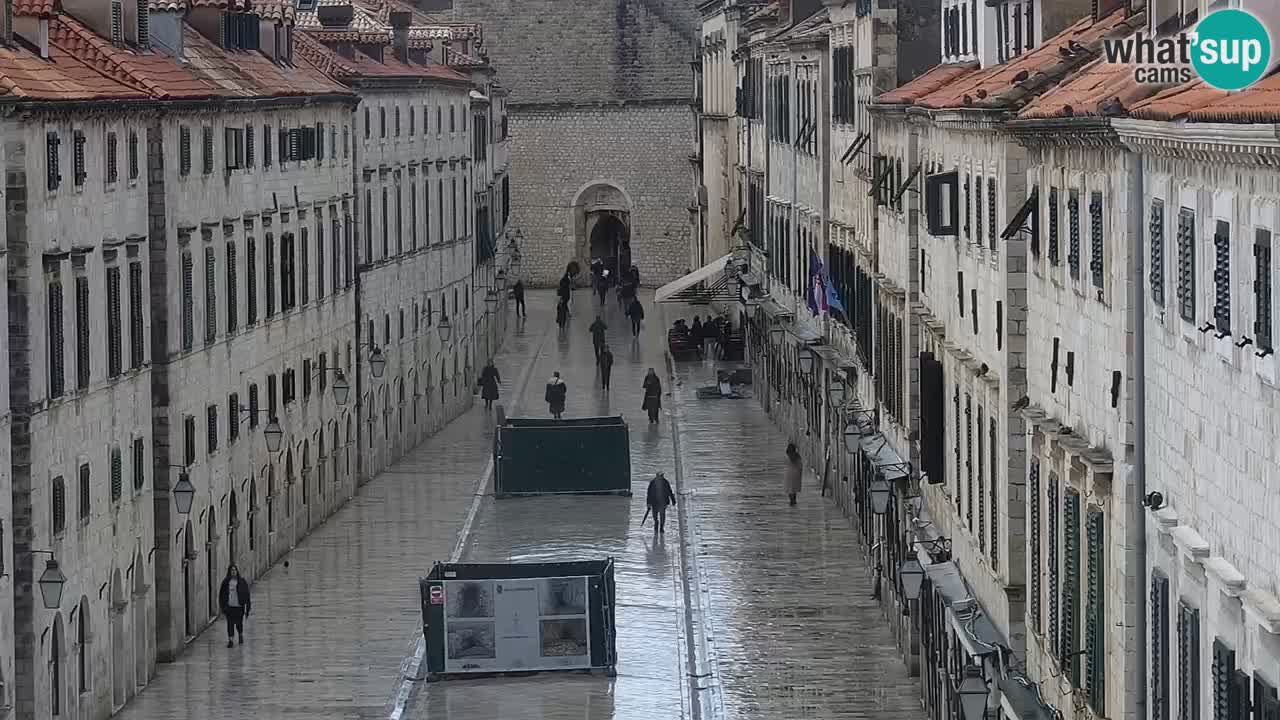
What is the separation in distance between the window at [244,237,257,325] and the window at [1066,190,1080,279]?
23.9 meters

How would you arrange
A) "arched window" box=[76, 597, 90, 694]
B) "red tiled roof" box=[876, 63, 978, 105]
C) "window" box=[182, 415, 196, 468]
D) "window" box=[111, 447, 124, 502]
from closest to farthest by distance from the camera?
"arched window" box=[76, 597, 90, 694]
"window" box=[111, 447, 124, 502]
"red tiled roof" box=[876, 63, 978, 105]
"window" box=[182, 415, 196, 468]

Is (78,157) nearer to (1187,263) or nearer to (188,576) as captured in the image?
(188,576)

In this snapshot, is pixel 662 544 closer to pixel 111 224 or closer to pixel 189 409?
pixel 189 409

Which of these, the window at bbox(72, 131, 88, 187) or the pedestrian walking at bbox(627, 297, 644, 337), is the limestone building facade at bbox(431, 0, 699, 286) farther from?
the window at bbox(72, 131, 88, 187)

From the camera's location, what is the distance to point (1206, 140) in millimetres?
17188

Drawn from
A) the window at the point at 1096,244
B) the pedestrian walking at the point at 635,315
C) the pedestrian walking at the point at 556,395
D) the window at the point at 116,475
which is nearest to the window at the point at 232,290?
the window at the point at 116,475

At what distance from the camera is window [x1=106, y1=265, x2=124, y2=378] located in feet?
119

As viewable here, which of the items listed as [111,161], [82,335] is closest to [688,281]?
[111,161]

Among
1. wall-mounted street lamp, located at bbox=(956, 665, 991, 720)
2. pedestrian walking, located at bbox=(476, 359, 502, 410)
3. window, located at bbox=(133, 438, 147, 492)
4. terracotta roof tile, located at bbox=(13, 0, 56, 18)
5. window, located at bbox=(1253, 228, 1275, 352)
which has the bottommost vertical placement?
pedestrian walking, located at bbox=(476, 359, 502, 410)

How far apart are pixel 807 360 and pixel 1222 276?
37037 mm

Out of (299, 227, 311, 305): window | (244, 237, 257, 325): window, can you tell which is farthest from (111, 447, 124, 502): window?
(299, 227, 311, 305): window

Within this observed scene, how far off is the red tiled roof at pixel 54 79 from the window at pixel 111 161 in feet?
1.86

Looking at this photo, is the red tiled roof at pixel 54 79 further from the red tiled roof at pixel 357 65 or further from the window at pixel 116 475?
the red tiled roof at pixel 357 65

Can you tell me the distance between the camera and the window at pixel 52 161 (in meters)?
32.8
